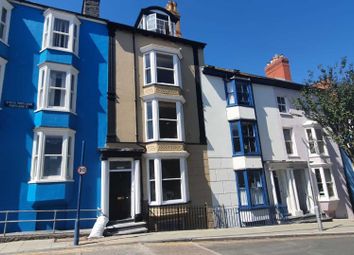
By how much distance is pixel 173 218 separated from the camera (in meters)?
12.9

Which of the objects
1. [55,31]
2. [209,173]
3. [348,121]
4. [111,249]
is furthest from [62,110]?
[348,121]

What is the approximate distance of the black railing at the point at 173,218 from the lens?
12.6 metres

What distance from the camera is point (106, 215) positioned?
1168 centimetres

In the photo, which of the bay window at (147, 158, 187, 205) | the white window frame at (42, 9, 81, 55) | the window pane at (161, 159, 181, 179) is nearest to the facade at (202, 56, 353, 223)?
the bay window at (147, 158, 187, 205)

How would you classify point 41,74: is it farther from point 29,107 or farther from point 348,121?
point 348,121

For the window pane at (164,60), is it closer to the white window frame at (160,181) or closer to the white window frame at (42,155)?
the white window frame at (160,181)

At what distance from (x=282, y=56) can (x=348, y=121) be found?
8.96 metres

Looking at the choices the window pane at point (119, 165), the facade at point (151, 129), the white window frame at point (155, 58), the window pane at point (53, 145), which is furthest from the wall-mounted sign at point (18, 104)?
the white window frame at point (155, 58)

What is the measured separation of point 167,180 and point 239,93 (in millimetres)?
7936

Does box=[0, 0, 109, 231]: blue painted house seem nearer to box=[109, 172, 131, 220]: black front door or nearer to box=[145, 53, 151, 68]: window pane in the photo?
box=[109, 172, 131, 220]: black front door

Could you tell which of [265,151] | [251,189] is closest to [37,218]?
[251,189]

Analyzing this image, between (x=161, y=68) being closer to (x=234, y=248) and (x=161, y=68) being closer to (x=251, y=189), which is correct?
(x=251, y=189)

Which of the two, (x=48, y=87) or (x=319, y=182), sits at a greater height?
(x=48, y=87)

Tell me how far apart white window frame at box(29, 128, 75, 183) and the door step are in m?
2.89
